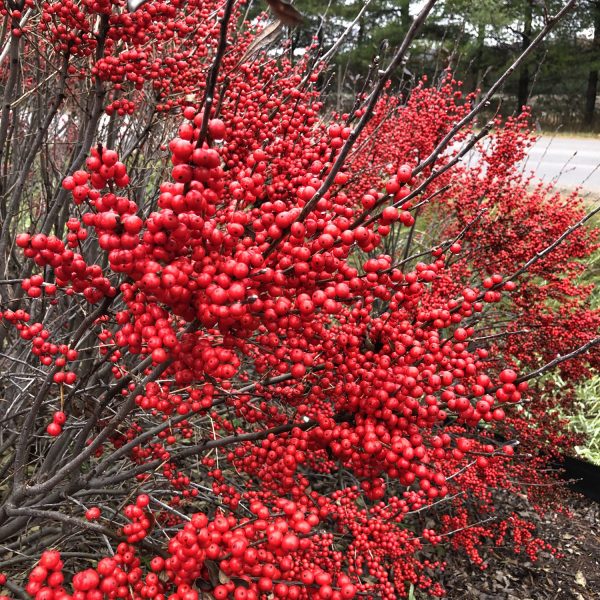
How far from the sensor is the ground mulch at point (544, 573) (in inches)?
180

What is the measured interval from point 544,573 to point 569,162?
43.2 feet

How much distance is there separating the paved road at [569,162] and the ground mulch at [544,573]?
7714 millimetres

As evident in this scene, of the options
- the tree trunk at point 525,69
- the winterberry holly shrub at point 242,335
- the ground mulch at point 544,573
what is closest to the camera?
the winterberry holly shrub at point 242,335

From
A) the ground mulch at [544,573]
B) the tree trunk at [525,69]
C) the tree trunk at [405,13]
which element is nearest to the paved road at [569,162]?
the tree trunk at [525,69]

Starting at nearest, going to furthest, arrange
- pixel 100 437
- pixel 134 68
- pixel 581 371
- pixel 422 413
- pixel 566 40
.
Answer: pixel 422 413 < pixel 100 437 < pixel 134 68 < pixel 581 371 < pixel 566 40

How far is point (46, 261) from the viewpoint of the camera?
4.60 feet

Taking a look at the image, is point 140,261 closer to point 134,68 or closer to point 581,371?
point 134,68

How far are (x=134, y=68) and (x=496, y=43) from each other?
2820 cm

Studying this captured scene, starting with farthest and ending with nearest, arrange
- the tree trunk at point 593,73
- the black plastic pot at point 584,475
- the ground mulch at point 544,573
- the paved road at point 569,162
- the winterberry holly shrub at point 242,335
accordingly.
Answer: the tree trunk at point 593,73 → the paved road at point 569,162 → the black plastic pot at point 584,475 → the ground mulch at point 544,573 → the winterberry holly shrub at point 242,335

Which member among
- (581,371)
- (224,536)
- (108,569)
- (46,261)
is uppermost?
(46,261)

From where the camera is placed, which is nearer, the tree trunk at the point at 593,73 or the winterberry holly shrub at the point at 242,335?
the winterberry holly shrub at the point at 242,335

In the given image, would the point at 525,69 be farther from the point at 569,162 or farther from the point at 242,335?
the point at 242,335

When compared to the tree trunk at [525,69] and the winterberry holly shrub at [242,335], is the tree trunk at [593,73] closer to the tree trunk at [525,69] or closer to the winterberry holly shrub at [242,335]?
the tree trunk at [525,69]

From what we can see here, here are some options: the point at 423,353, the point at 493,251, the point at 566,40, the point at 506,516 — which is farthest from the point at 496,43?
the point at 423,353
